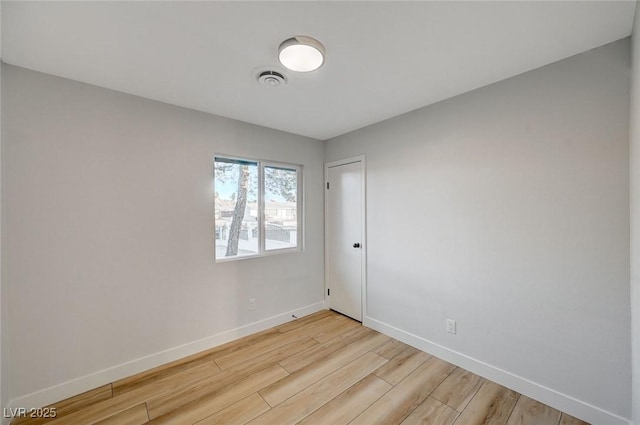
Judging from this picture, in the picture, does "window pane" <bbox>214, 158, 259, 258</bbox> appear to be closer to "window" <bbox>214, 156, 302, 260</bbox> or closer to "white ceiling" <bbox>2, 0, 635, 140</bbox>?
"window" <bbox>214, 156, 302, 260</bbox>

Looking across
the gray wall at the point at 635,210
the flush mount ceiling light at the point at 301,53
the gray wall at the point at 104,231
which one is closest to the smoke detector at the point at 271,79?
the flush mount ceiling light at the point at 301,53

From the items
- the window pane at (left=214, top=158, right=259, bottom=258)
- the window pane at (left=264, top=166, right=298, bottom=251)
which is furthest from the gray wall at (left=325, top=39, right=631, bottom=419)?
the window pane at (left=214, top=158, right=259, bottom=258)

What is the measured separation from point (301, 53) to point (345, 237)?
2.29m

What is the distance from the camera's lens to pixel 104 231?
2070 millimetres

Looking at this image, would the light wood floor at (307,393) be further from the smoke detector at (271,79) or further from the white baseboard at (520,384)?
the smoke detector at (271,79)

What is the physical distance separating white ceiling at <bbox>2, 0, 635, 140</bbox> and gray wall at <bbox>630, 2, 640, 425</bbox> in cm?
29

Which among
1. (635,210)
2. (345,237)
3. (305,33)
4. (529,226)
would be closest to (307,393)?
(345,237)

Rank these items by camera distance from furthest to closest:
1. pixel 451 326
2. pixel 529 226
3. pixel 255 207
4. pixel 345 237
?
pixel 345 237, pixel 255 207, pixel 451 326, pixel 529 226

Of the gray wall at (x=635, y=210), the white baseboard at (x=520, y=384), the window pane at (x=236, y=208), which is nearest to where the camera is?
the gray wall at (x=635, y=210)

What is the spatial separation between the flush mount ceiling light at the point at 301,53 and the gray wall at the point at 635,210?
160 centimetres

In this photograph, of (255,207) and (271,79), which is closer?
(271,79)

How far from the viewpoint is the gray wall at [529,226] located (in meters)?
1.58

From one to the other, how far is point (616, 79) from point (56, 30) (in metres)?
3.36

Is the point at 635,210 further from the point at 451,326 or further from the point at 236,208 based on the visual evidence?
the point at 236,208
